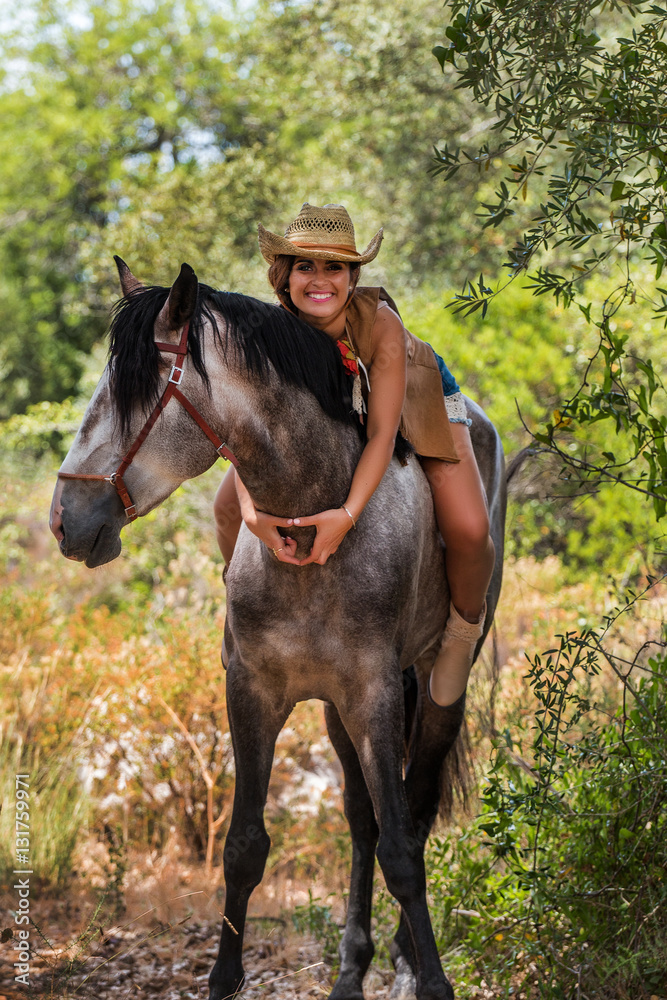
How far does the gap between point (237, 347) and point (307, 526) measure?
0.56 meters

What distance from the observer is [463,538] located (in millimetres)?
3148

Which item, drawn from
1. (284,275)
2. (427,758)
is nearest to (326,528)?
(284,275)

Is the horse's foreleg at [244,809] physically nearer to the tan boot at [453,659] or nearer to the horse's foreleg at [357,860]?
the horse's foreleg at [357,860]

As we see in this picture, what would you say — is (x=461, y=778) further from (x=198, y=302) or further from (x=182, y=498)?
(x=182, y=498)

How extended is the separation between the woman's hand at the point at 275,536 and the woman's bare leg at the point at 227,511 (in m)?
0.64

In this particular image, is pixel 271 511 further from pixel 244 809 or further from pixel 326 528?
pixel 244 809

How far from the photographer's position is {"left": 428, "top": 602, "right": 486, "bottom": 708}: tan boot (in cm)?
336

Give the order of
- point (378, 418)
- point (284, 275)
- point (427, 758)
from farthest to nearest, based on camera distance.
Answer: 1. point (427, 758)
2. point (284, 275)
3. point (378, 418)

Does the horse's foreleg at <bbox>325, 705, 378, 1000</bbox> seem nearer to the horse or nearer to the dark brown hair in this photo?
the horse

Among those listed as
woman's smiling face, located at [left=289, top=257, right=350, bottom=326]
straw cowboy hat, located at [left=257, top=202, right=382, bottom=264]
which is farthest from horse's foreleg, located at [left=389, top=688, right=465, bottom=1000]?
straw cowboy hat, located at [left=257, top=202, right=382, bottom=264]

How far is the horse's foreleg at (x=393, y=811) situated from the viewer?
2717mm

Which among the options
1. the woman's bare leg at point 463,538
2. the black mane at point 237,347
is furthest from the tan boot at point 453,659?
the black mane at point 237,347

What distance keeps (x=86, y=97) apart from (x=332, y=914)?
20.4 metres

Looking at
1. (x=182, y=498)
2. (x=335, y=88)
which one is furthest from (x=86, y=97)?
(x=182, y=498)
